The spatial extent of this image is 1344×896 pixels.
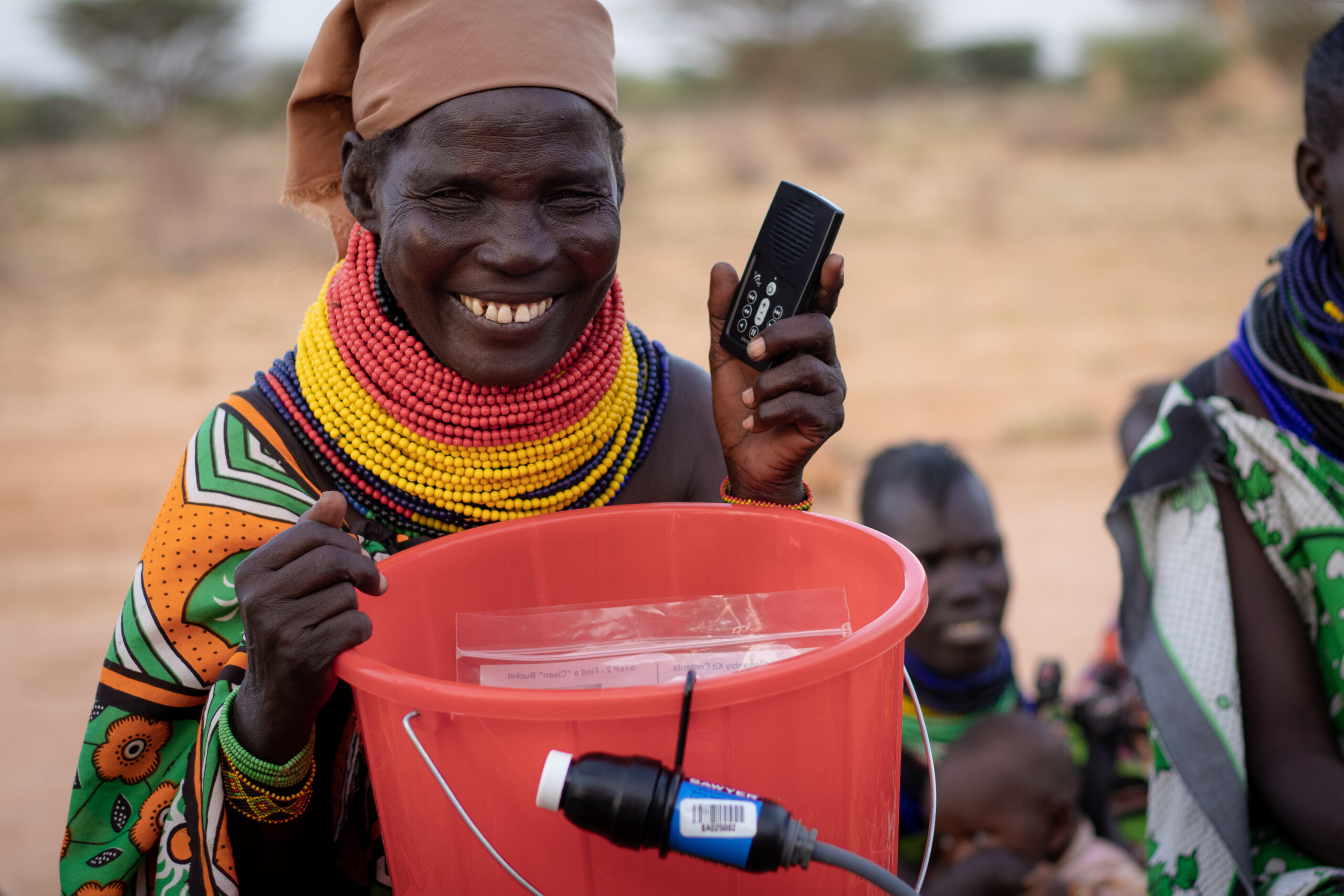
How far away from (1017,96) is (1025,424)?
1675 centimetres

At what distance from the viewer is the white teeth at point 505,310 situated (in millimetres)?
1588

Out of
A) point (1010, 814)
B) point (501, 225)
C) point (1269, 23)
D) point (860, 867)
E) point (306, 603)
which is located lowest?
point (1010, 814)

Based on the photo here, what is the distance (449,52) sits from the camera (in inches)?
60.2

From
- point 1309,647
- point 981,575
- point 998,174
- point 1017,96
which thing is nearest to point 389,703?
point 1309,647

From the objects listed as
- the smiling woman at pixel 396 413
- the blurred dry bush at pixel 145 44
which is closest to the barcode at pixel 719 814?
the smiling woman at pixel 396 413

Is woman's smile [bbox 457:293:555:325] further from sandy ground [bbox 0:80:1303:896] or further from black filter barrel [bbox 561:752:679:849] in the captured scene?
black filter barrel [bbox 561:752:679:849]

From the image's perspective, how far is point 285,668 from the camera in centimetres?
125

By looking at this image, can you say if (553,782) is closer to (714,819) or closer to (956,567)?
(714,819)

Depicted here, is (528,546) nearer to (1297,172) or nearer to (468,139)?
(468,139)

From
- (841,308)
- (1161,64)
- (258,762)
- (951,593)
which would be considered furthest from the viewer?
(1161,64)

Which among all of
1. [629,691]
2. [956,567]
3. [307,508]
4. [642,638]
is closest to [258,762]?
[307,508]

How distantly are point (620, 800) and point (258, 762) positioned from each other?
584 mm

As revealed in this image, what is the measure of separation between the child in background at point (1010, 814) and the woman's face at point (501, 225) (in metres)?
1.51

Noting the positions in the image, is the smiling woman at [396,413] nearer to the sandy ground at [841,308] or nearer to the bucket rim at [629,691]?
the bucket rim at [629,691]
